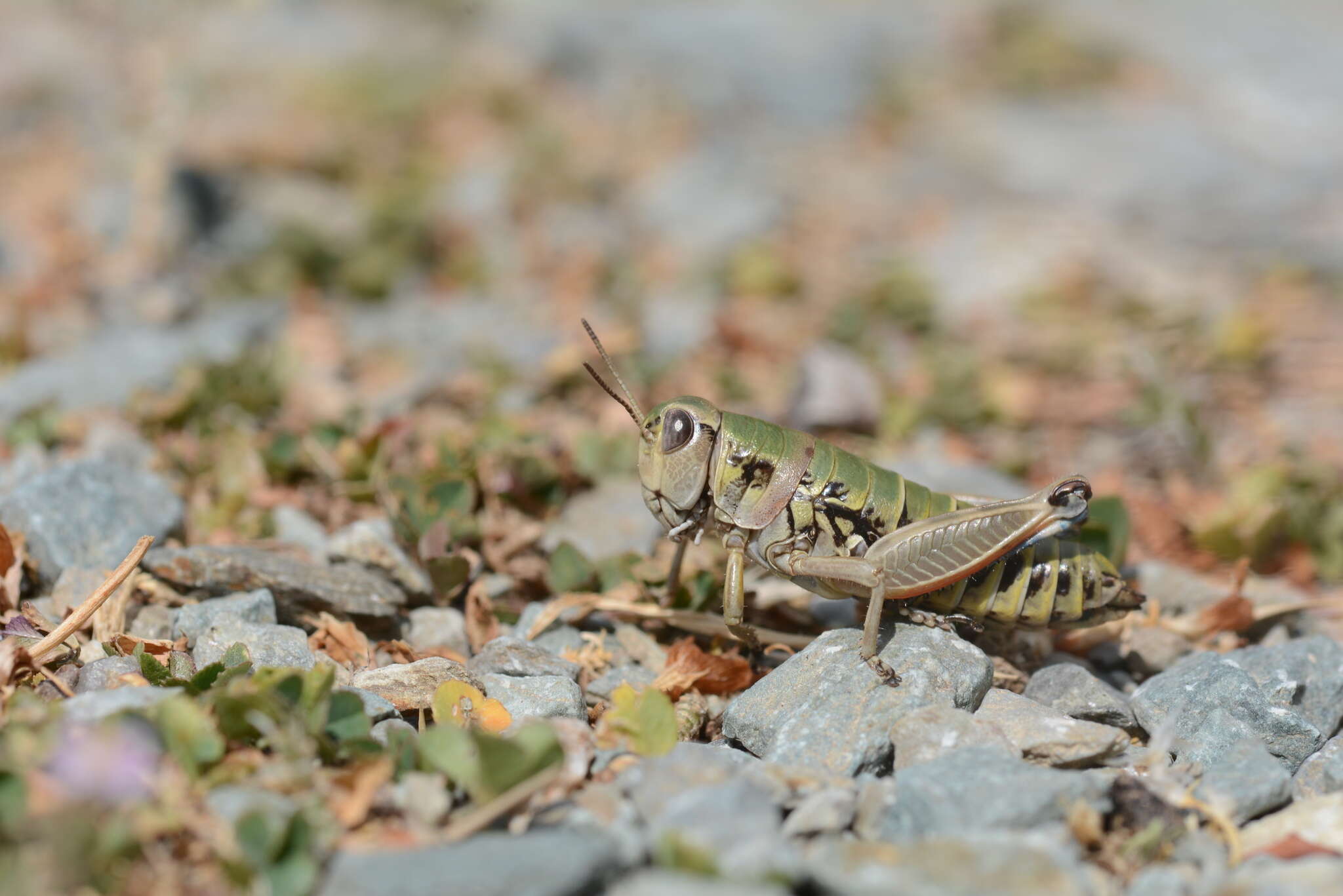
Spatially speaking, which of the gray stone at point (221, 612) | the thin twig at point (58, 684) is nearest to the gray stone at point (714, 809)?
the gray stone at point (221, 612)

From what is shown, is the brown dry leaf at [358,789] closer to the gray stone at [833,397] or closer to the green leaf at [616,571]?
the green leaf at [616,571]

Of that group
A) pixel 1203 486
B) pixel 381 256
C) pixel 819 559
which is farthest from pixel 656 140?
pixel 819 559

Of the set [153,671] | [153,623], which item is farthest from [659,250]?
[153,671]

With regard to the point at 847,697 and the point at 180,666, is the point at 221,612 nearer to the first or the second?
the point at 180,666

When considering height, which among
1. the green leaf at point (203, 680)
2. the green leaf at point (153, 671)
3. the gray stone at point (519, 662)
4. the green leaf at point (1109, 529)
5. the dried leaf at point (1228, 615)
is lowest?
the gray stone at point (519, 662)

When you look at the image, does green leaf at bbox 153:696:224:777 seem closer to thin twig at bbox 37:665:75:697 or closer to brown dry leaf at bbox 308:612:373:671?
thin twig at bbox 37:665:75:697

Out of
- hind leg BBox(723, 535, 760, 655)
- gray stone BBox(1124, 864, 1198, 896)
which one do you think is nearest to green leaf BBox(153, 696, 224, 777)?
hind leg BBox(723, 535, 760, 655)

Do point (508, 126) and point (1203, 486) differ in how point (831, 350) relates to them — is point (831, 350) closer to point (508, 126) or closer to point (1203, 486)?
point (1203, 486)

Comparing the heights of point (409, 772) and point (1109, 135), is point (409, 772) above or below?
below
